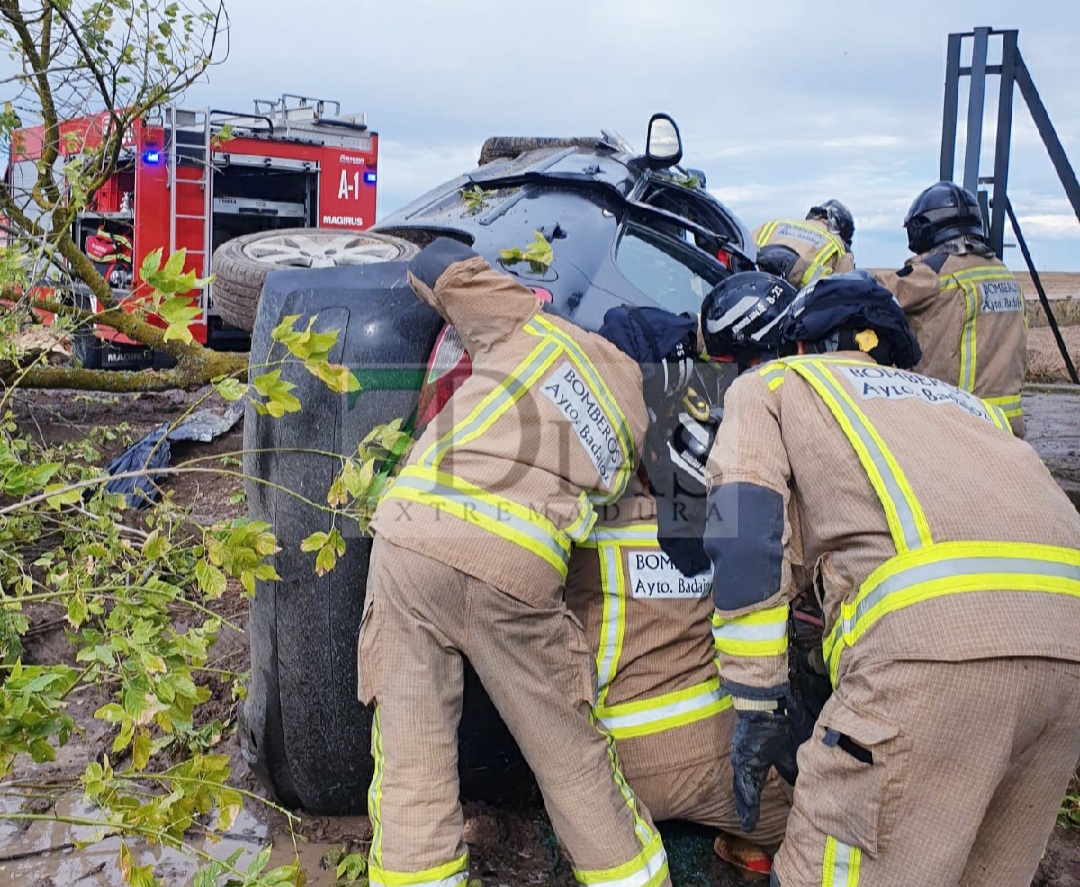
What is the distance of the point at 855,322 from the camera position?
2.48 metres

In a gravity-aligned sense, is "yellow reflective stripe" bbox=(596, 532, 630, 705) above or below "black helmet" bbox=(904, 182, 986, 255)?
below

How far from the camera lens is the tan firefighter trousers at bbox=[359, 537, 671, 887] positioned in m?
2.33

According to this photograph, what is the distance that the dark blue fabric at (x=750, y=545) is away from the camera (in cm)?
220

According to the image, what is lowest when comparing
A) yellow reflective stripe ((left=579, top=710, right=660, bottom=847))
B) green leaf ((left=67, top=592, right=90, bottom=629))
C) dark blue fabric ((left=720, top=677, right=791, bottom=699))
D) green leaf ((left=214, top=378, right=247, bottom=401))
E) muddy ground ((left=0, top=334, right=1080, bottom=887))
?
muddy ground ((left=0, top=334, right=1080, bottom=887))

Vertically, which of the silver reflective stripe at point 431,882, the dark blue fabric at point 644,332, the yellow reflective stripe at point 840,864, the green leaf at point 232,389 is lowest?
the silver reflective stripe at point 431,882

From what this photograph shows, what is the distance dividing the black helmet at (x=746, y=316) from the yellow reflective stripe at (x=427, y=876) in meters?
1.48

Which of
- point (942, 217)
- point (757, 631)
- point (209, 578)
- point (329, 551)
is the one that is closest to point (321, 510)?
point (329, 551)

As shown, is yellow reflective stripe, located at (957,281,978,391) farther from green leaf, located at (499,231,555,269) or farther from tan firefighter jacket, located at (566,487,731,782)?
tan firefighter jacket, located at (566,487,731,782)

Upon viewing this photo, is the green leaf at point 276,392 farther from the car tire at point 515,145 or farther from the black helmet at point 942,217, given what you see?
the black helmet at point 942,217

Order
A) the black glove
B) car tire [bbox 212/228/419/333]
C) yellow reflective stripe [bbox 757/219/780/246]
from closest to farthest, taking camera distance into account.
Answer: the black glove
car tire [bbox 212/228/419/333]
yellow reflective stripe [bbox 757/219/780/246]

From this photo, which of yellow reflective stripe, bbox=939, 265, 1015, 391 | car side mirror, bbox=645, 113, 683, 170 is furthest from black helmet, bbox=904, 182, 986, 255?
car side mirror, bbox=645, 113, 683, 170

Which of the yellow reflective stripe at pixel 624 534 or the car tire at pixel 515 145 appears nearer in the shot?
the yellow reflective stripe at pixel 624 534

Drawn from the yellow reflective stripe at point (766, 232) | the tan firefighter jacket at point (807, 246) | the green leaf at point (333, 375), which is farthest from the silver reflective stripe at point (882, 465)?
the yellow reflective stripe at point (766, 232)

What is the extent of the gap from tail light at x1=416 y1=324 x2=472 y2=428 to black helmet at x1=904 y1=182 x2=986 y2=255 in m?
2.99
